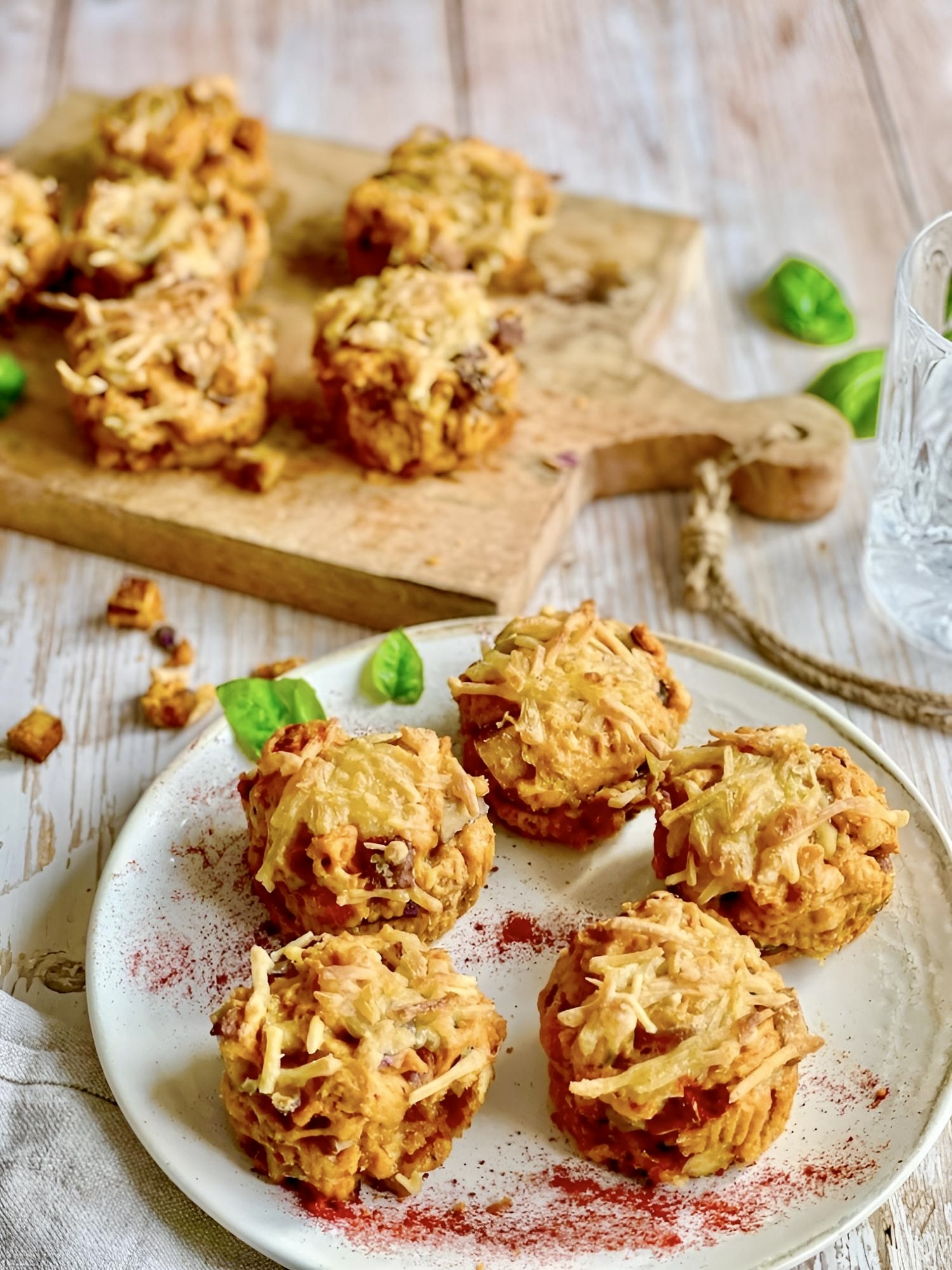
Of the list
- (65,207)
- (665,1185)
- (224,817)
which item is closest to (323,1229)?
(665,1185)

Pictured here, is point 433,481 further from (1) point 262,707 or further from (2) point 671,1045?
(2) point 671,1045

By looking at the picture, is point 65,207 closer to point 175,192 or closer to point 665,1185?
point 175,192

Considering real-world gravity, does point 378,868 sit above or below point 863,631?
above

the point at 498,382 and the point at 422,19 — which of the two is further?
the point at 422,19

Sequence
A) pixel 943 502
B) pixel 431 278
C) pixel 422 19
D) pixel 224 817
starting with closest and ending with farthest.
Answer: pixel 224 817 < pixel 943 502 < pixel 431 278 < pixel 422 19

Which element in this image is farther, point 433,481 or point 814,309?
point 814,309

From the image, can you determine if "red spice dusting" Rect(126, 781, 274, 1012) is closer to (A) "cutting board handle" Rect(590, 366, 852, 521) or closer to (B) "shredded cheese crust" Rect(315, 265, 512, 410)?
(B) "shredded cheese crust" Rect(315, 265, 512, 410)

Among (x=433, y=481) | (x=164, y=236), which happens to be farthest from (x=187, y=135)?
(x=433, y=481)
